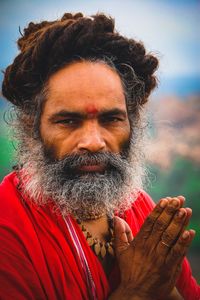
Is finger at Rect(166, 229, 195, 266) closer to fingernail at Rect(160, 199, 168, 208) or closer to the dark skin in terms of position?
the dark skin

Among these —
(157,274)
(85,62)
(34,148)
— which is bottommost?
(157,274)

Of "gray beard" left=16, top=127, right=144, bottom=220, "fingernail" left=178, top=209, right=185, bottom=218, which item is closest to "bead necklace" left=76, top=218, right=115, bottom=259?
"gray beard" left=16, top=127, right=144, bottom=220

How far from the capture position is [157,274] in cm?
190

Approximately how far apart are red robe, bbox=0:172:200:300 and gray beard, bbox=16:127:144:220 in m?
0.11

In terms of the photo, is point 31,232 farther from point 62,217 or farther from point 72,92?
point 72,92

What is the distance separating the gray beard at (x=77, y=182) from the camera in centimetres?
213

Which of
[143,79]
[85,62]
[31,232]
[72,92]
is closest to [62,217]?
[31,232]

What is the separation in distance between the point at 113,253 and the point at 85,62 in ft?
3.63

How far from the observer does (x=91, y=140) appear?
2068 millimetres

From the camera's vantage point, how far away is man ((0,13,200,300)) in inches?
73.9

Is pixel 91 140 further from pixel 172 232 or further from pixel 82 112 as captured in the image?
pixel 172 232

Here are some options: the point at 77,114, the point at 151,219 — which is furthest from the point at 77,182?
the point at 151,219

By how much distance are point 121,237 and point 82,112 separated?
711mm

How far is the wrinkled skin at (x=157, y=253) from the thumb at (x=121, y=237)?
83 mm
